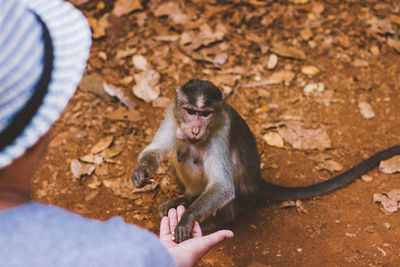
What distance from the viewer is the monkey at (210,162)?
3.54m

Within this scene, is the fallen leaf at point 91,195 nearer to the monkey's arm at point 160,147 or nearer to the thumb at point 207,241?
the monkey's arm at point 160,147

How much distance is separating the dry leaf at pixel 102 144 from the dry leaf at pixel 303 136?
7.25 feet

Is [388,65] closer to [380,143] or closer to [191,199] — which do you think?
[380,143]

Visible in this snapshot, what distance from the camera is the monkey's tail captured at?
14.1 ft

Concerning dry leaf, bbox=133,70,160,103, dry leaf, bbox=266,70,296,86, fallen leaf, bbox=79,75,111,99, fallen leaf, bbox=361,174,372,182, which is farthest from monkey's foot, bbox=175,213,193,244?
dry leaf, bbox=266,70,296,86

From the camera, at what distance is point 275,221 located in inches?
169

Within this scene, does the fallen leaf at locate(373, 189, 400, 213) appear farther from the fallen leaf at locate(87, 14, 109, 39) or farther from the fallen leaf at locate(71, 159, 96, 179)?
the fallen leaf at locate(87, 14, 109, 39)

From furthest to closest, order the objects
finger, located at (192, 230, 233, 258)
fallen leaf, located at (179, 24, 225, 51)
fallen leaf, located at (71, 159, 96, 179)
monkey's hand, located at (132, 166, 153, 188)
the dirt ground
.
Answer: fallen leaf, located at (179, 24, 225, 51) < fallen leaf, located at (71, 159, 96, 179) < the dirt ground < monkey's hand, located at (132, 166, 153, 188) < finger, located at (192, 230, 233, 258)

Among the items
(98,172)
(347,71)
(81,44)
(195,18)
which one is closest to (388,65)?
(347,71)

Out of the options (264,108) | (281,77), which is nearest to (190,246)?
(264,108)

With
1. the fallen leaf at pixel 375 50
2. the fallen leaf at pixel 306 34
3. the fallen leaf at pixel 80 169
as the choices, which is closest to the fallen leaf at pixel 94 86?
the fallen leaf at pixel 80 169

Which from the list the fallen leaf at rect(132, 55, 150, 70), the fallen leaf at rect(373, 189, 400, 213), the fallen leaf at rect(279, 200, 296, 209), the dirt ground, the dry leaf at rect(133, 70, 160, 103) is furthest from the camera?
the fallen leaf at rect(132, 55, 150, 70)

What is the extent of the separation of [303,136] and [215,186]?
195cm

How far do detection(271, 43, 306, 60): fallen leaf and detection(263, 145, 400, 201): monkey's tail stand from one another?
7.27 ft
